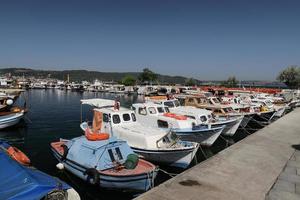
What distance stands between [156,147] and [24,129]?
20.2 m

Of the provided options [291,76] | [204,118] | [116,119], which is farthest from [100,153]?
[291,76]

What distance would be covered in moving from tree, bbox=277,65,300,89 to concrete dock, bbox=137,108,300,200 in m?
91.7

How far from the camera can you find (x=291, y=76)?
97.2 metres

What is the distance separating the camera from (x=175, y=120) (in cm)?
2058

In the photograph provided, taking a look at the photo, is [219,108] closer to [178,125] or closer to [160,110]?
[160,110]

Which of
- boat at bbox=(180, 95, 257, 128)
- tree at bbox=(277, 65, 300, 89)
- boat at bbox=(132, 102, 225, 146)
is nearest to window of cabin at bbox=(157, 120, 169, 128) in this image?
boat at bbox=(132, 102, 225, 146)

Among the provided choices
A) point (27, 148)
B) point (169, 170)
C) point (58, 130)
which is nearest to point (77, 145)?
point (169, 170)

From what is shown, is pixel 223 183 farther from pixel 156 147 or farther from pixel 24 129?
pixel 24 129

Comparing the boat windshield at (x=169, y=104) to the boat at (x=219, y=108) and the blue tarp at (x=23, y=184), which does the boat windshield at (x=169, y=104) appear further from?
the blue tarp at (x=23, y=184)

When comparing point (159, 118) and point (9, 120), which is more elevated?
point (159, 118)

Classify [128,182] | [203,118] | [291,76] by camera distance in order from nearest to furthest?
1. [128,182]
2. [203,118]
3. [291,76]

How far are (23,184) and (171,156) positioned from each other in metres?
8.94

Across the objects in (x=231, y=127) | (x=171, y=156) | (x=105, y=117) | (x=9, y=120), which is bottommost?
(x=9, y=120)

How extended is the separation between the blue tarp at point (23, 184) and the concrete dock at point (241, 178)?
10.8 feet
